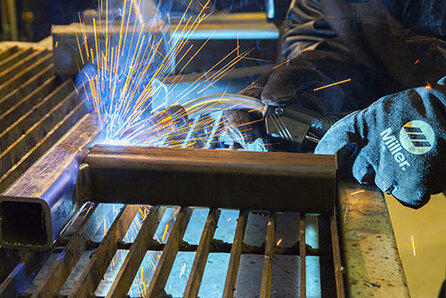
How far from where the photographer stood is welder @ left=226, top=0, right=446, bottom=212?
1533mm

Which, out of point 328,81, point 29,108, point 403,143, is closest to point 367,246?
point 403,143

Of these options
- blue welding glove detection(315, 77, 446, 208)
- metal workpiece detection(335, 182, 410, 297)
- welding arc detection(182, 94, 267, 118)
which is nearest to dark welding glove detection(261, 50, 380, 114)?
welding arc detection(182, 94, 267, 118)

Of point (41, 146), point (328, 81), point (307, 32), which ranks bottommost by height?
point (41, 146)

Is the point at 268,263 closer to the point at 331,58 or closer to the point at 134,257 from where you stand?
the point at 134,257

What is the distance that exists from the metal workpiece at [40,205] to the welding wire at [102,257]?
0.13m

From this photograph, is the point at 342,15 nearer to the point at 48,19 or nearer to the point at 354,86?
the point at 354,86

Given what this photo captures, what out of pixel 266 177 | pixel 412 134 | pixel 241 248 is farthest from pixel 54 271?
pixel 412 134

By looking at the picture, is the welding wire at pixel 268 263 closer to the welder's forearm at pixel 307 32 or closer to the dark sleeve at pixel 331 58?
the dark sleeve at pixel 331 58

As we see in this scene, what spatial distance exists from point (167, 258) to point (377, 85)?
57.7 inches

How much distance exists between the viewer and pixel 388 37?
2.19 m

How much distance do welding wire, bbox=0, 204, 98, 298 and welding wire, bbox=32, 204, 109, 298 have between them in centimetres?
1

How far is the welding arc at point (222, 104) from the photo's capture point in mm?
2014

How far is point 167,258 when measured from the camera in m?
1.23

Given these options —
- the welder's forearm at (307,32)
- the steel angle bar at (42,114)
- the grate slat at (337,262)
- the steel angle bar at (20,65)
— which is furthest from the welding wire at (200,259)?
the steel angle bar at (20,65)
